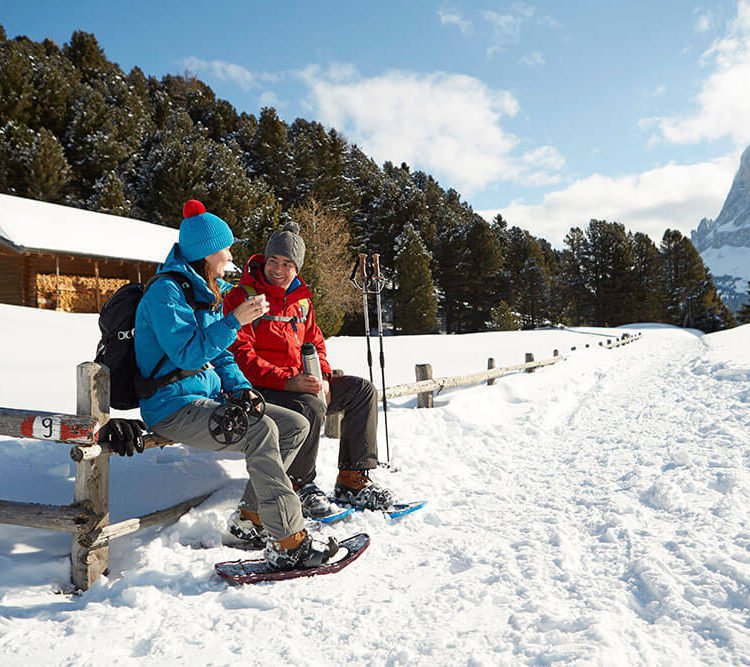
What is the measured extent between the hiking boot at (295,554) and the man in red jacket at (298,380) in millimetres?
762

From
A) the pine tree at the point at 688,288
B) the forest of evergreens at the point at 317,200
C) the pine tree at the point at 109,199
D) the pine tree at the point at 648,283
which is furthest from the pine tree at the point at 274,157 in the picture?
the pine tree at the point at 688,288

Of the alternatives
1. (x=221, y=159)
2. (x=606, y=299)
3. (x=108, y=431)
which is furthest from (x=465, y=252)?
(x=108, y=431)

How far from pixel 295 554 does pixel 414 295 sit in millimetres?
40722

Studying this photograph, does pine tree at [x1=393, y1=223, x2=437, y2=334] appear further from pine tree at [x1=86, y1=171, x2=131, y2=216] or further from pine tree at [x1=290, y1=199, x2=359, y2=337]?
pine tree at [x1=86, y1=171, x2=131, y2=216]

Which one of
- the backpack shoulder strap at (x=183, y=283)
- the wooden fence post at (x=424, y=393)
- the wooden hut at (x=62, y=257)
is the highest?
the wooden hut at (x=62, y=257)

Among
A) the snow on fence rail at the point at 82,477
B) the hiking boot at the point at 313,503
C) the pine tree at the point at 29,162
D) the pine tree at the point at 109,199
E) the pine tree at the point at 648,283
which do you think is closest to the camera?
the snow on fence rail at the point at 82,477

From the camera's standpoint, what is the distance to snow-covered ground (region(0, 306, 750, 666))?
7.65ft

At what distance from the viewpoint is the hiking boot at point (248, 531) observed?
3488 millimetres

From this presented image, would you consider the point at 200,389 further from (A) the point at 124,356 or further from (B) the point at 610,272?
(B) the point at 610,272

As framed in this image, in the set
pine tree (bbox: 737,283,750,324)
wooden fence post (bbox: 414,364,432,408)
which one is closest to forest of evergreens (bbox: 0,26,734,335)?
pine tree (bbox: 737,283,750,324)

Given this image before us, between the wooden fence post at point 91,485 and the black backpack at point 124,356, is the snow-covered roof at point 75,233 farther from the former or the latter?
the wooden fence post at point 91,485

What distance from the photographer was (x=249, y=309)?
3.10 metres

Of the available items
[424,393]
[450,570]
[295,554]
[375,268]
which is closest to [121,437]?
[295,554]

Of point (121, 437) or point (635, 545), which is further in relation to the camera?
point (635, 545)
